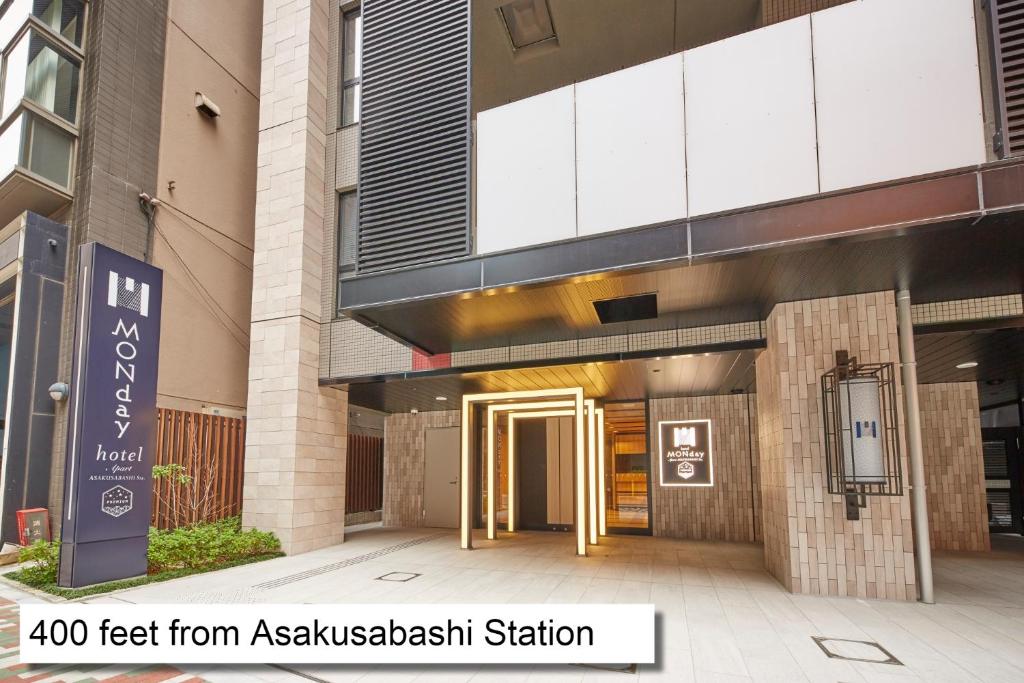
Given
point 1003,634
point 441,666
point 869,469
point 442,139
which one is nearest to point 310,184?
point 442,139

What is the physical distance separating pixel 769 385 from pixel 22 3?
41.7 feet

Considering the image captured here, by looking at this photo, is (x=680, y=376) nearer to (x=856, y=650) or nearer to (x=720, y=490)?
(x=720, y=490)

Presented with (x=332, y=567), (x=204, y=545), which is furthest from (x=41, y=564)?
(x=332, y=567)

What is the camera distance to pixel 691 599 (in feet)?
19.5

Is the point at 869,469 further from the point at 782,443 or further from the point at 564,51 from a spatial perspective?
the point at 564,51

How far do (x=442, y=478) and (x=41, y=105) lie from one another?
9733 mm

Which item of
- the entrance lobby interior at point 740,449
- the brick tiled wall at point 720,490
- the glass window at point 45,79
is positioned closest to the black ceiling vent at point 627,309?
the entrance lobby interior at point 740,449

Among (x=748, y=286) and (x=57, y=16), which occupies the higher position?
(x=57, y=16)

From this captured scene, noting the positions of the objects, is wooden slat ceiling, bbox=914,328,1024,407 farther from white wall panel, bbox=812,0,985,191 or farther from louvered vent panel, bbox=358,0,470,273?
louvered vent panel, bbox=358,0,470,273

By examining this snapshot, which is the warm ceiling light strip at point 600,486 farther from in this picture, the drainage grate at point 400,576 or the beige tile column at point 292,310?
the beige tile column at point 292,310

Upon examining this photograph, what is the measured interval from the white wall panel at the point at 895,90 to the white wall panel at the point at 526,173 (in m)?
2.36

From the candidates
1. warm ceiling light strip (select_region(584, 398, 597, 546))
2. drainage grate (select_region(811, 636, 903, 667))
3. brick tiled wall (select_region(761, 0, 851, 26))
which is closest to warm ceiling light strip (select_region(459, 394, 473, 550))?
warm ceiling light strip (select_region(584, 398, 597, 546))

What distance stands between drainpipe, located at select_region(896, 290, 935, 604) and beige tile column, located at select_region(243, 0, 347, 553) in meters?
8.02

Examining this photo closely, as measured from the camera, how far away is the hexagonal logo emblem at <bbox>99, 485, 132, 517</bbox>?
6.38 m
